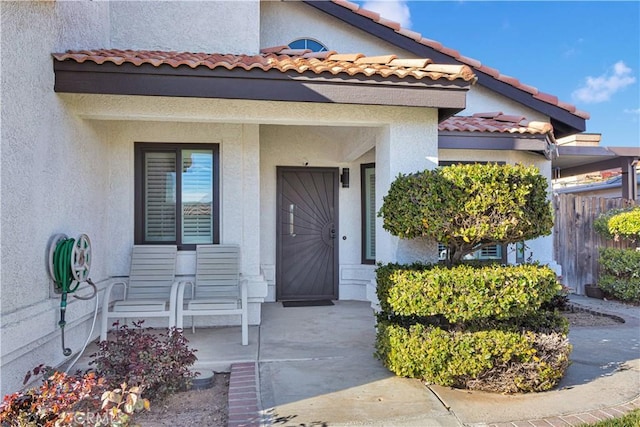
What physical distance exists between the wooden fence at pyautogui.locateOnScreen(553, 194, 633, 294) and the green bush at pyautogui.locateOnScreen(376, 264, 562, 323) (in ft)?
21.4

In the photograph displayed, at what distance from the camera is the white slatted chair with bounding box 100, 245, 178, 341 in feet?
19.2

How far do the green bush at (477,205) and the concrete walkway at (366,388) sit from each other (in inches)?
64.8

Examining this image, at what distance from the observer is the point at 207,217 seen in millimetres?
7137

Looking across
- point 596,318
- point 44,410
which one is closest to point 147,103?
point 44,410

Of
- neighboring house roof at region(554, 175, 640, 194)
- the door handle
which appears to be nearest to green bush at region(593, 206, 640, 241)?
neighboring house roof at region(554, 175, 640, 194)

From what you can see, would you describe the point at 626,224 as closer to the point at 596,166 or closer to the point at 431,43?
the point at 596,166

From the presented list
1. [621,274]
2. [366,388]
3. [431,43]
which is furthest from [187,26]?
[621,274]

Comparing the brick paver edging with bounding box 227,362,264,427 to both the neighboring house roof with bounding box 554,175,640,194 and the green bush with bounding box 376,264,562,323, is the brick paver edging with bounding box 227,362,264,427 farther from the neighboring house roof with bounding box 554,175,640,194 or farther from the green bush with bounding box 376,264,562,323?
the neighboring house roof with bounding box 554,175,640,194

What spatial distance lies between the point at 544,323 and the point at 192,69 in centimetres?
495

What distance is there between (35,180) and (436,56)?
820 cm

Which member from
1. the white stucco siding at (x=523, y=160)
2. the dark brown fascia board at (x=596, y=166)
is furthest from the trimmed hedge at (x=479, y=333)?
the dark brown fascia board at (x=596, y=166)

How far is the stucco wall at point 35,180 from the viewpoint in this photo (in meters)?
3.92

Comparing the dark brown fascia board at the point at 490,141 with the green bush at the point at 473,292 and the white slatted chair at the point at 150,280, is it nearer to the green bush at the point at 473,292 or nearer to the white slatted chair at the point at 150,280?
the green bush at the point at 473,292

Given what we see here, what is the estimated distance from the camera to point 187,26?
7402mm
